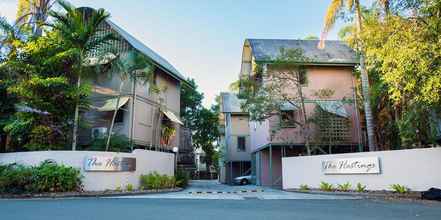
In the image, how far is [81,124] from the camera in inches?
672

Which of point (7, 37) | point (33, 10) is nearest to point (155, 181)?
point (7, 37)

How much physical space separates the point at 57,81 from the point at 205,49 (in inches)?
409

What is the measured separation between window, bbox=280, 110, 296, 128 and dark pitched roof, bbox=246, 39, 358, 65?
3410 millimetres

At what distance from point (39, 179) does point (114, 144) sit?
4.50 metres

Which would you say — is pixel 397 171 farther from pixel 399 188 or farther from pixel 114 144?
pixel 114 144

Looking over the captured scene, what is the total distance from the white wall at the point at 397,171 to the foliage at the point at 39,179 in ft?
35.2

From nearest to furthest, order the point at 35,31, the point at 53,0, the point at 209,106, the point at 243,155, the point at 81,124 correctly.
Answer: the point at 81,124
the point at 35,31
the point at 53,0
the point at 243,155
the point at 209,106

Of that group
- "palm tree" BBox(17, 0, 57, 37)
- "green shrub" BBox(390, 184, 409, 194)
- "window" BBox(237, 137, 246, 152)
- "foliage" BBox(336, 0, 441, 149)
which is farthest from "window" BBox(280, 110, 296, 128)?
"palm tree" BBox(17, 0, 57, 37)

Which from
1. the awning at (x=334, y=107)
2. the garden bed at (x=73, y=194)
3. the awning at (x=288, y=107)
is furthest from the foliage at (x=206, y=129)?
the garden bed at (x=73, y=194)

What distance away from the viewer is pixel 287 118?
67.5 ft

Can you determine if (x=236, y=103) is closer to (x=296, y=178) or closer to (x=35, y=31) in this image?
(x=296, y=178)

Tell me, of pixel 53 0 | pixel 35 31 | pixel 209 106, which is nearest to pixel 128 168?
pixel 35 31

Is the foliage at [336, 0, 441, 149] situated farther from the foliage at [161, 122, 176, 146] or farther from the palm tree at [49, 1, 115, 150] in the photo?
the foliage at [161, 122, 176, 146]

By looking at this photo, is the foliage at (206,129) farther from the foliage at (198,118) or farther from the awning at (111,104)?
the awning at (111,104)
